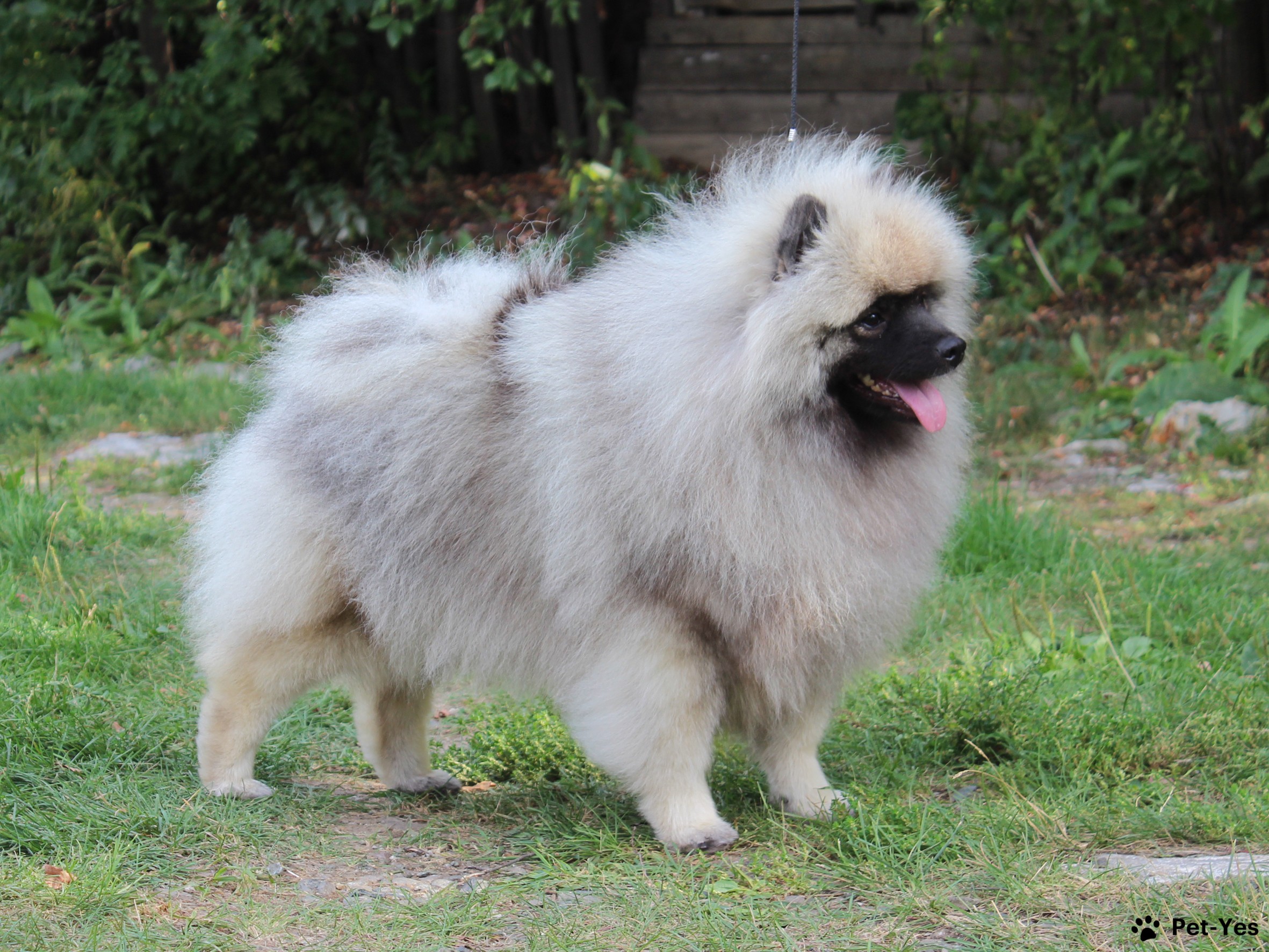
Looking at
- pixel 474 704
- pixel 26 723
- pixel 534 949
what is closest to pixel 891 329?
pixel 534 949

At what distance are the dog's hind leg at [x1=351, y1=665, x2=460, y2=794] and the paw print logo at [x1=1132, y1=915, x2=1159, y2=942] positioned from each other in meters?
1.83

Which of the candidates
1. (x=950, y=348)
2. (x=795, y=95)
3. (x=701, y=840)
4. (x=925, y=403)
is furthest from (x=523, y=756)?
(x=795, y=95)

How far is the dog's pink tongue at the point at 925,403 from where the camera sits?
280 cm

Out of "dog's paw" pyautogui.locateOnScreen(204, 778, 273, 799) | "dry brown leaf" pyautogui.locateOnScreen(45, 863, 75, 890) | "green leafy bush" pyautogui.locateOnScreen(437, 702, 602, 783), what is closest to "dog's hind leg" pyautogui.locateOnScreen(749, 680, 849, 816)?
"green leafy bush" pyautogui.locateOnScreen(437, 702, 602, 783)

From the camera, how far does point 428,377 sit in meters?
3.09

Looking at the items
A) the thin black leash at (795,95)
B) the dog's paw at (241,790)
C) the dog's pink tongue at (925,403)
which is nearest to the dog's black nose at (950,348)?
the dog's pink tongue at (925,403)

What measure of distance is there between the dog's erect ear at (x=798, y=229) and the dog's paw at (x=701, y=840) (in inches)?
51.5

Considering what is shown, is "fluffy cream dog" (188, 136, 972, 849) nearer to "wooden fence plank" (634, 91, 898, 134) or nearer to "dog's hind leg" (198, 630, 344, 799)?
"dog's hind leg" (198, 630, 344, 799)

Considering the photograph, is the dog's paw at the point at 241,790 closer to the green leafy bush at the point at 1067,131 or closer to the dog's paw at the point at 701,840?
the dog's paw at the point at 701,840

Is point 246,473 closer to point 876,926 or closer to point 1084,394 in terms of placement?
point 876,926

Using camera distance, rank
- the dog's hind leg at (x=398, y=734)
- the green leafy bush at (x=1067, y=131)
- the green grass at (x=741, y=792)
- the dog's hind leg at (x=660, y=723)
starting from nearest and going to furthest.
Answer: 1. the green grass at (x=741, y=792)
2. the dog's hind leg at (x=660, y=723)
3. the dog's hind leg at (x=398, y=734)
4. the green leafy bush at (x=1067, y=131)

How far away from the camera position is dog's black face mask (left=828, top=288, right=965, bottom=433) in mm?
2746

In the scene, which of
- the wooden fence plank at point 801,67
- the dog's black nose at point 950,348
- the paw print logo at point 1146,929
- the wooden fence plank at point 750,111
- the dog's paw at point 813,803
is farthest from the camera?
the wooden fence plank at point 750,111

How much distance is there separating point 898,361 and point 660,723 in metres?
0.98
